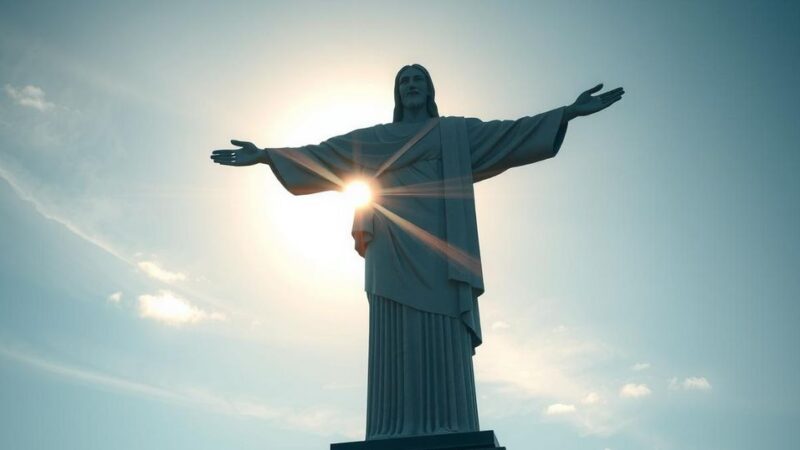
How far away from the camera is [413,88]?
44.1ft

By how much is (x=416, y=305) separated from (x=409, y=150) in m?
2.62

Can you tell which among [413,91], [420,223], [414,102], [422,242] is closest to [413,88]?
[413,91]

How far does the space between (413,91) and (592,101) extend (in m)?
2.85

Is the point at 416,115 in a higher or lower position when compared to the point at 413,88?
lower

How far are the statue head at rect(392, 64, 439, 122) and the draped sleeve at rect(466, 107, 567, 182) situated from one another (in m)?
0.97

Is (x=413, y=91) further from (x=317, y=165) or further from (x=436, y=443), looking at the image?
(x=436, y=443)

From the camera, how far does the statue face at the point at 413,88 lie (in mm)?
13414

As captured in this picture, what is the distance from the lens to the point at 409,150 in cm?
1273

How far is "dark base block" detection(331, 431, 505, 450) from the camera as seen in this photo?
32.1ft

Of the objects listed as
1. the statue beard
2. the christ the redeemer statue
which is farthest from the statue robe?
the statue beard

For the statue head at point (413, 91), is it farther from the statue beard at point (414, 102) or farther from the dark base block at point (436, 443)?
the dark base block at point (436, 443)

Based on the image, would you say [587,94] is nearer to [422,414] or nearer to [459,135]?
[459,135]

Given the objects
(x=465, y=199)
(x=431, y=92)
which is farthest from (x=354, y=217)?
(x=431, y=92)

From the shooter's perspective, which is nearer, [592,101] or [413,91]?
[592,101]
